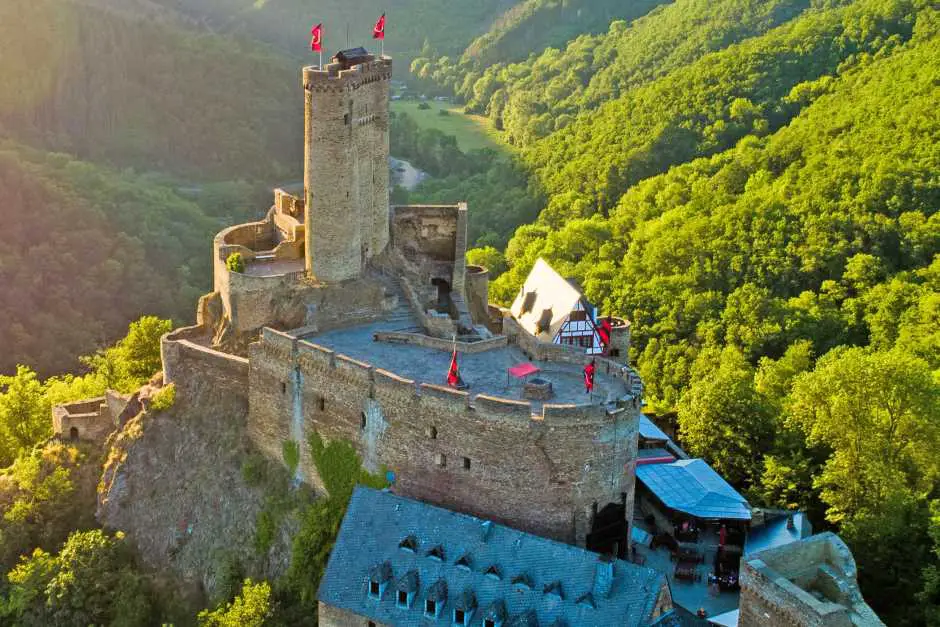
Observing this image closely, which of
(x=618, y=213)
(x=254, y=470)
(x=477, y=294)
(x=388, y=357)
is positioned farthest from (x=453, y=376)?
(x=618, y=213)

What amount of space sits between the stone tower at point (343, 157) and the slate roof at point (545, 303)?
1070cm

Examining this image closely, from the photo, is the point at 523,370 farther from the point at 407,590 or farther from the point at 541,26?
the point at 541,26

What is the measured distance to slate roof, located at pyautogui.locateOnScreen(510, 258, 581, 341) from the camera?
64750 millimetres

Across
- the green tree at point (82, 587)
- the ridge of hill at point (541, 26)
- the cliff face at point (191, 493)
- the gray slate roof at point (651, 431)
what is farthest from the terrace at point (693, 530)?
the ridge of hill at point (541, 26)

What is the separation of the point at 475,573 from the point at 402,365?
10.9 meters

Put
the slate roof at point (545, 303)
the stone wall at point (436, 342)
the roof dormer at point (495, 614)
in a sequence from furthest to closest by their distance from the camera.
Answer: the slate roof at point (545, 303)
the stone wall at point (436, 342)
the roof dormer at point (495, 614)

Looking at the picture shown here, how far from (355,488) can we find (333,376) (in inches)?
199

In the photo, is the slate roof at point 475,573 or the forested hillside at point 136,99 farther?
the forested hillside at point 136,99

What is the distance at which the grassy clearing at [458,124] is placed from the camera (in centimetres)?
15050

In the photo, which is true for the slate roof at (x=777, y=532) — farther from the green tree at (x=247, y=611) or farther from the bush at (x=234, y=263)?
the bush at (x=234, y=263)

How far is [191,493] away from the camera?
188 feet

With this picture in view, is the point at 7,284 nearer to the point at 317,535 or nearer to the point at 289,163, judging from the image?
the point at 289,163

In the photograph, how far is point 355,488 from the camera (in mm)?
49938

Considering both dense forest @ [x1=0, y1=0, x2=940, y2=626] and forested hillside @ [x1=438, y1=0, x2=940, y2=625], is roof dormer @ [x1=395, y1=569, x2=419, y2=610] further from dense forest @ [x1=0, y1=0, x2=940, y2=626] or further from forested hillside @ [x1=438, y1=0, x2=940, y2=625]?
forested hillside @ [x1=438, y1=0, x2=940, y2=625]
